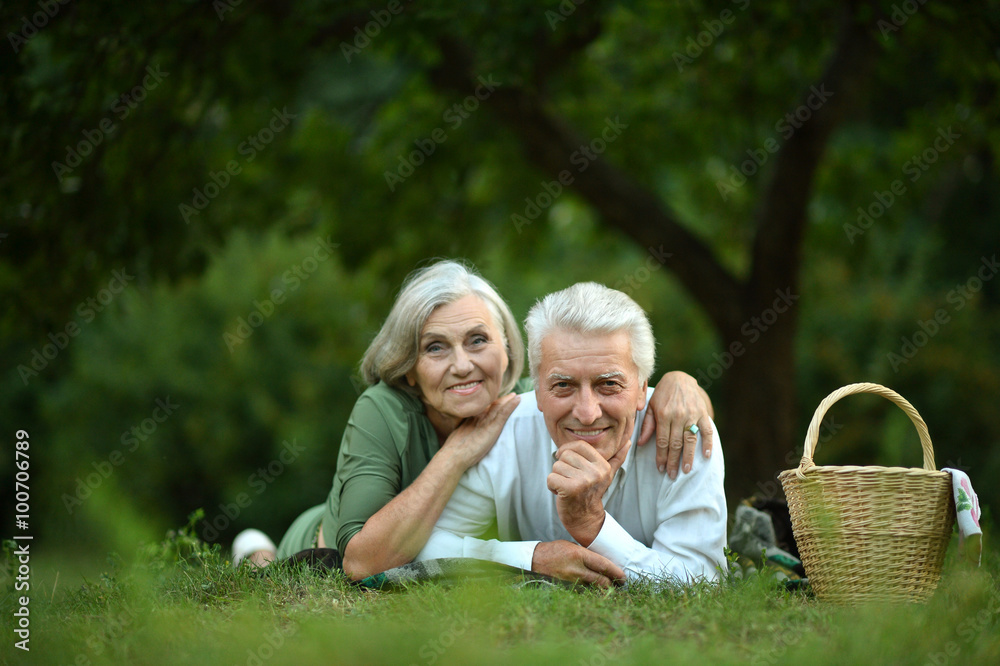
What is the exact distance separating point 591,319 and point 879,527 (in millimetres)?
1335

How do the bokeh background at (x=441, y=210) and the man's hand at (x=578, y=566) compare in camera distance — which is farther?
the bokeh background at (x=441, y=210)

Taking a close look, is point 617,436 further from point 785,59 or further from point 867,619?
point 785,59

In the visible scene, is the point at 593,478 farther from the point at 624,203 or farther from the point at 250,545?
the point at 624,203

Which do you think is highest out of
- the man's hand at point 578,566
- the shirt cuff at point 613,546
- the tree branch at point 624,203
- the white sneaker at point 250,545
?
the tree branch at point 624,203

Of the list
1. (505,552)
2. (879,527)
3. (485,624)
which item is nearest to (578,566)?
(505,552)

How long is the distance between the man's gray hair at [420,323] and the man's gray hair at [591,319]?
497 mm

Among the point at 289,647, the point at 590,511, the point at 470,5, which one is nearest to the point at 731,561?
the point at 590,511

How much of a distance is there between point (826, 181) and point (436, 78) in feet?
12.7

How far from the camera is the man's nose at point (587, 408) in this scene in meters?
3.54

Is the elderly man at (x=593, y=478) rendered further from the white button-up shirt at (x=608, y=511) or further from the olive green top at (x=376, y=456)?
the olive green top at (x=376, y=456)

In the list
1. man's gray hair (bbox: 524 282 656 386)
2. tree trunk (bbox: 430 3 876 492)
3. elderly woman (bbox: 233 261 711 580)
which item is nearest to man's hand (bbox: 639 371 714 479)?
elderly woman (bbox: 233 261 711 580)

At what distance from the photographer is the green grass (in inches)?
101

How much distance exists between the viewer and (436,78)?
655 centimetres

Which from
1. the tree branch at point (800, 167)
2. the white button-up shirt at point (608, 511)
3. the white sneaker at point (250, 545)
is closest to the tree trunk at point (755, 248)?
the tree branch at point (800, 167)
